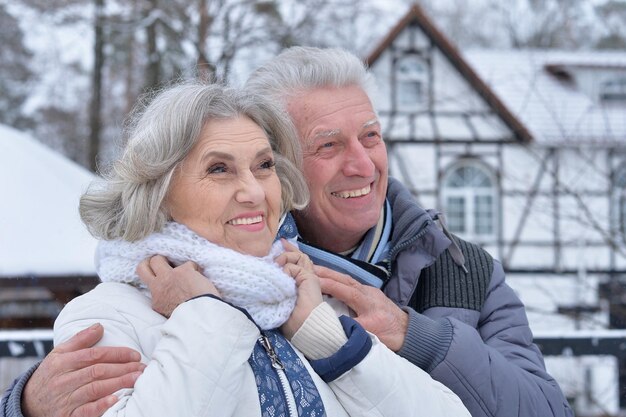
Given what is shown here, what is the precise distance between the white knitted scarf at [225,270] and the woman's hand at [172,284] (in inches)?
1.3

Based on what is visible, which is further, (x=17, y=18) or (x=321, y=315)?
(x=17, y=18)

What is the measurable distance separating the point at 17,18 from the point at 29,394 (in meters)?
11.6

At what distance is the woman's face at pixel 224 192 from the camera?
6.43 ft

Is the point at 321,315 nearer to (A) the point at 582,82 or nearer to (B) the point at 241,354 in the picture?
(B) the point at 241,354

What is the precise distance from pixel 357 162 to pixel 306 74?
0.34 meters

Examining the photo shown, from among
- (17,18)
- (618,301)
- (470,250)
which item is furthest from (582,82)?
(470,250)

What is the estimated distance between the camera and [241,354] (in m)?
1.71

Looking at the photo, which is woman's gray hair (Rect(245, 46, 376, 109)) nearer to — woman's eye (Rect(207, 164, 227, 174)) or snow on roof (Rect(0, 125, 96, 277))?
woman's eye (Rect(207, 164, 227, 174))

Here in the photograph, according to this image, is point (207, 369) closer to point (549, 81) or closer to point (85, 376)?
point (85, 376)

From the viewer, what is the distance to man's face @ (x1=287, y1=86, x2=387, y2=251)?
2479mm

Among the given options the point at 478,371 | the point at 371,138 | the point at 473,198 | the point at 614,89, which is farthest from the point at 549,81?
the point at 478,371

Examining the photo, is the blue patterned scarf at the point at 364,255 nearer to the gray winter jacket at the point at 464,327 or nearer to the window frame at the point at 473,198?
the gray winter jacket at the point at 464,327

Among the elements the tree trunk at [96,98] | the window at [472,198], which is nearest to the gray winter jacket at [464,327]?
the tree trunk at [96,98]

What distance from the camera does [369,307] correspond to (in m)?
2.12
